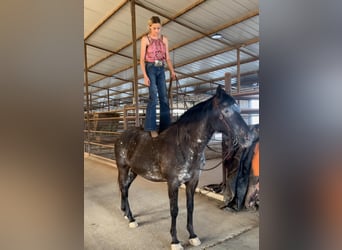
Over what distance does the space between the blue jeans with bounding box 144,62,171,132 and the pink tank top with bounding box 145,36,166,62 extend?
0.16 feet

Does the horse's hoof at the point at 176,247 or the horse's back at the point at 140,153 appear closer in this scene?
the horse's hoof at the point at 176,247

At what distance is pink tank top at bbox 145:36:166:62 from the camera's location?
1568 millimetres

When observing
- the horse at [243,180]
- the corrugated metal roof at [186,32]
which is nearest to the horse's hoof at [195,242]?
the horse at [243,180]

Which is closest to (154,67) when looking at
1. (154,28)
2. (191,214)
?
(154,28)

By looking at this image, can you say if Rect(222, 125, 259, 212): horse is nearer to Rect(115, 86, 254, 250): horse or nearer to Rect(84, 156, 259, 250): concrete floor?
Rect(84, 156, 259, 250): concrete floor

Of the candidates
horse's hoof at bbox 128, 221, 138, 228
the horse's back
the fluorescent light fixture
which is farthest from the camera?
the fluorescent light fixture

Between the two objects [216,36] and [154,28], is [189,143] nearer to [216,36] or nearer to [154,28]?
[154,28]

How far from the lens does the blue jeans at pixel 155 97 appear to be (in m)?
1.60

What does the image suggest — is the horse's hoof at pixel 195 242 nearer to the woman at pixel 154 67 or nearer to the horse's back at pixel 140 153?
the horse's back at pixel 140 153

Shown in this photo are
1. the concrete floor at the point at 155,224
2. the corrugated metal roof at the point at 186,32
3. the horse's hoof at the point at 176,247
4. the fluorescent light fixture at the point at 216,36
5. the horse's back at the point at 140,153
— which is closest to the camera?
the horse's hoof at the point at 176,247

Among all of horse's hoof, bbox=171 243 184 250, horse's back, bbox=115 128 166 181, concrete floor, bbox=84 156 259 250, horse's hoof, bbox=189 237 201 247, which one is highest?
horse's back, bbox=115 128 166 181

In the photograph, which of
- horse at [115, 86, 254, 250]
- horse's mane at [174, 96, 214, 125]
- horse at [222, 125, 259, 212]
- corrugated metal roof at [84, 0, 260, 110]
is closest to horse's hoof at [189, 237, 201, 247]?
horse at [115, 86, 254, 250]

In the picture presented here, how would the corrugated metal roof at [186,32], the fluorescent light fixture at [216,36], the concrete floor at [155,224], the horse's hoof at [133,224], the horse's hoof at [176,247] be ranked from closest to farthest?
the horse's hoof at [176,247], the concrete floor at [155,224], the horse's hoof at [133,224], the corrugated metal roof at [186,32], the fluorescent light fixture at [216,36]
